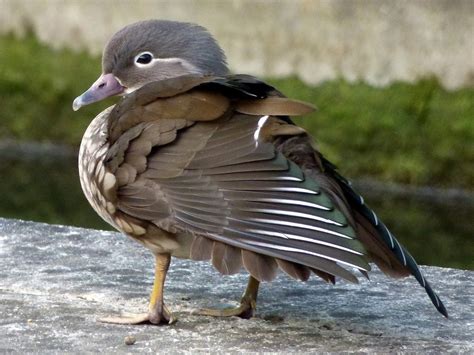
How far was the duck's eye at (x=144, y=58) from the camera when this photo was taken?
349 cm

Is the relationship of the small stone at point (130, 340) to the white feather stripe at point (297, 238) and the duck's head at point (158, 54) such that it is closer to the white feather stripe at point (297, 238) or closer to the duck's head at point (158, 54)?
the white feather stripe at point (297, 238)

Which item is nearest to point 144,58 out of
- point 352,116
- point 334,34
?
point 352,116

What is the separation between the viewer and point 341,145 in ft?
25.7

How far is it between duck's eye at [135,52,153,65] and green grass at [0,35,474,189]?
162 inches

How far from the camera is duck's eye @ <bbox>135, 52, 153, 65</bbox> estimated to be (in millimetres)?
3490

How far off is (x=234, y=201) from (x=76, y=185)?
4291 mm

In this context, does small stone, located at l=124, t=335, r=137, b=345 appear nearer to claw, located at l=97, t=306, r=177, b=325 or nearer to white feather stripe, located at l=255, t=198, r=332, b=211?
claw, located at l=97, t=306, r=177, b=325

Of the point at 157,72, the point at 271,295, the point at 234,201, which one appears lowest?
the point at 271,295

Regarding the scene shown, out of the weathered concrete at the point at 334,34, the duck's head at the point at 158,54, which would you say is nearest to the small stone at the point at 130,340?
the duck's head at the point at 158,54

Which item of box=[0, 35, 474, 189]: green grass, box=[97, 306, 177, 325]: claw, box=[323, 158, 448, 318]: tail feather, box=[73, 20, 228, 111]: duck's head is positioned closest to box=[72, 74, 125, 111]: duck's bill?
box=[73, 20, 228, 111]: duck's head

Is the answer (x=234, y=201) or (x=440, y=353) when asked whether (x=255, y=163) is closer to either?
(x=234, y=201)

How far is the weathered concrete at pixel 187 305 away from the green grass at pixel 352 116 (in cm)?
372

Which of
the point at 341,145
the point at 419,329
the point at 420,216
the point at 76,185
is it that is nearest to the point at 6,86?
the point at 76,185

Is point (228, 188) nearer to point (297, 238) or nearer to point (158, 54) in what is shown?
point (297, 238)
